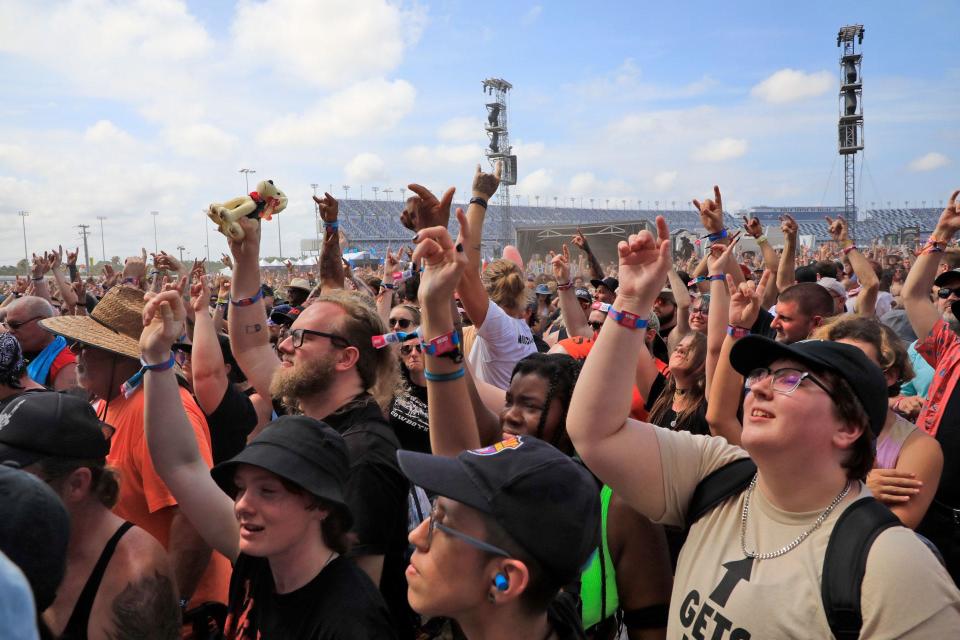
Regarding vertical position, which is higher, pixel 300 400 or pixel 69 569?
pixel 300 400

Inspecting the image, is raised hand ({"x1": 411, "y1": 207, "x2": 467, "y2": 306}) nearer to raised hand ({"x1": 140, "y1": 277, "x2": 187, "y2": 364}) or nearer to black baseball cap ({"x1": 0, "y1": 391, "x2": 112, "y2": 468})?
raised hand ({"x1": 140, "y1": 277, "x2": 187, "y2": 364})

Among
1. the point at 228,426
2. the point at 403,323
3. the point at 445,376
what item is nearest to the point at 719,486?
the point at 445,376

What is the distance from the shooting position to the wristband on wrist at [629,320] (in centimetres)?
197

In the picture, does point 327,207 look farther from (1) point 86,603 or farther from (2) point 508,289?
Answer: (1) point 86,603

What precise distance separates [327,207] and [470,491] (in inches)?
129

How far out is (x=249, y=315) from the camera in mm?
3549

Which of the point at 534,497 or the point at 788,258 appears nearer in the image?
the point at 534,497

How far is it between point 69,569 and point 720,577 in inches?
71.6

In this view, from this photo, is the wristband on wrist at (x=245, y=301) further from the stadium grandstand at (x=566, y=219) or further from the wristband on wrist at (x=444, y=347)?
the stadium grandstand at (x=566, y=219)

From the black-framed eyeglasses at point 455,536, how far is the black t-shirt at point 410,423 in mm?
1850

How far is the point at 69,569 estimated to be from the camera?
2.05 meters

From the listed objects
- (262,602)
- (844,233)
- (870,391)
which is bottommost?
(262,602)

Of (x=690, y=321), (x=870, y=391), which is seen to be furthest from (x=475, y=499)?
(x=690, y=321)

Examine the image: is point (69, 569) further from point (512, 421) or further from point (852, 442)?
point (852, 442)
